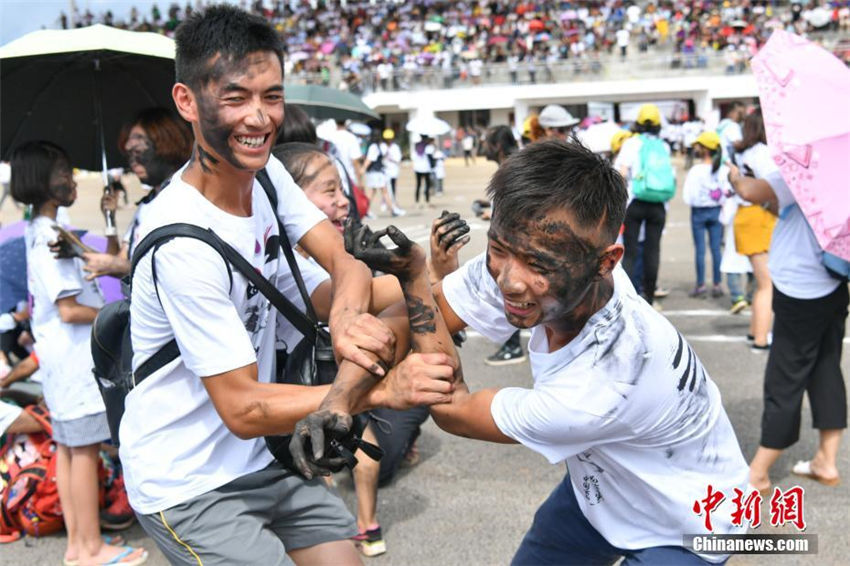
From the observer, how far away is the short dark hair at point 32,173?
3.76 metres

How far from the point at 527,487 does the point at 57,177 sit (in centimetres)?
291

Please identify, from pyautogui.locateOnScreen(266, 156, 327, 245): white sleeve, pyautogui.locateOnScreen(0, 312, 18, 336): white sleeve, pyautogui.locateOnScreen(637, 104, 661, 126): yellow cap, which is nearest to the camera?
pyautogui.locateOnScreen(266, 156, 327, 245): white sleeve

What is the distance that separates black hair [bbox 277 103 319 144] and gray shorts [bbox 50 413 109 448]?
5.55ft

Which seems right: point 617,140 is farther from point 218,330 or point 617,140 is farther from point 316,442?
point 316,442

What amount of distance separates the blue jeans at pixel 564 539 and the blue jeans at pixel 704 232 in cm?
670

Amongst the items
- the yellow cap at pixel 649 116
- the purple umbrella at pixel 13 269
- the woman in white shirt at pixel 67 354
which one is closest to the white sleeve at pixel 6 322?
the purple umbrella at pixel 13 269

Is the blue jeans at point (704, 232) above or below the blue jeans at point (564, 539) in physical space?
below

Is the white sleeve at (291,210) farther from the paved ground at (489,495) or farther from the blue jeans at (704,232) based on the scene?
the blue jeans at (704,232)

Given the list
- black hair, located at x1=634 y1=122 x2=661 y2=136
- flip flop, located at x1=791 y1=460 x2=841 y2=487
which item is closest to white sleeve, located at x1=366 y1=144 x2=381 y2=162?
black hair, located at x1=634 y1=122 x2=661 y2=136

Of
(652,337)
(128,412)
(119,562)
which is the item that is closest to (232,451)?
(128,412)

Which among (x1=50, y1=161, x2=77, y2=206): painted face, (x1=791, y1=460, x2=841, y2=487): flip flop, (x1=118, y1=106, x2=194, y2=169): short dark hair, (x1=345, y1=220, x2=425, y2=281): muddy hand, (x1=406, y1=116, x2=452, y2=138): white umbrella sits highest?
(x1=118, y1=106, x2=194, y2=169): short dark hair

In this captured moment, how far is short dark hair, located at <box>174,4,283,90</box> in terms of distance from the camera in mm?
1994

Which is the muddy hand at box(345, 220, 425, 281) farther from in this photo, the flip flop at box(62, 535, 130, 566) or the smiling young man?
the flip flop at box(62, 535, 130, 566)

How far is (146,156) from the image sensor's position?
3.50 m
